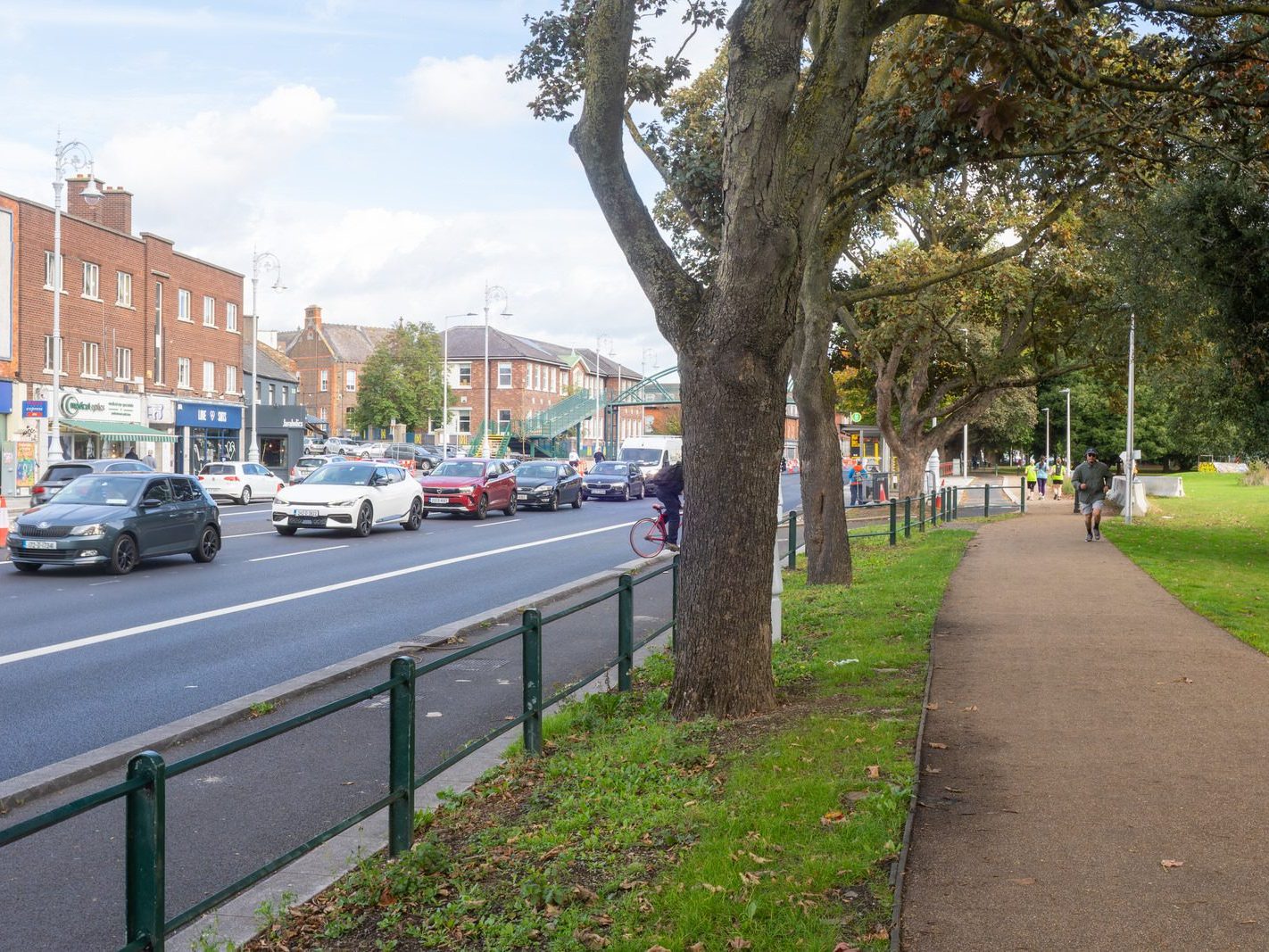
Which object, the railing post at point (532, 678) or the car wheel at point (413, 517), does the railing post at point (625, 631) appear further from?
the car wheel at point (413, 517)

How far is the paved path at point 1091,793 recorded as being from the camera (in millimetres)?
4547

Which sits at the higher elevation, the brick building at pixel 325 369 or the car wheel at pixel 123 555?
the brick building at pixel 325 369

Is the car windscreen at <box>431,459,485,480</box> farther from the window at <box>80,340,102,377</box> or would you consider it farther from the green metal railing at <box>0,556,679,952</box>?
the green metal railing at <box>0,556,679,952</box>

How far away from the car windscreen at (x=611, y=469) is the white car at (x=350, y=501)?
18.8 metres

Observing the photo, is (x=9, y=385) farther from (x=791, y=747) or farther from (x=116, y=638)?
(x=791, y=747)

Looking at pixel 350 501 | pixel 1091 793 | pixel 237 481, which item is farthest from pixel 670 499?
pixel 237 481

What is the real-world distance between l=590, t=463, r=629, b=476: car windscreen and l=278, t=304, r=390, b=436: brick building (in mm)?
55162

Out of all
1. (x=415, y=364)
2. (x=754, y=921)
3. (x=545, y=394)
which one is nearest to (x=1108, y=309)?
(x=754, y=921)

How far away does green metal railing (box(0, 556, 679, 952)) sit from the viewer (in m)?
3.43

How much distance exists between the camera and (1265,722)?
7.88 meters

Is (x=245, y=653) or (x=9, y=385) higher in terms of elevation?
(x=9, y=385)

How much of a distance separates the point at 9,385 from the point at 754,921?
41.4 m

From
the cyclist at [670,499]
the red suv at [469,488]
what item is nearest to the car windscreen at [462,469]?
the red suv at [469,488]

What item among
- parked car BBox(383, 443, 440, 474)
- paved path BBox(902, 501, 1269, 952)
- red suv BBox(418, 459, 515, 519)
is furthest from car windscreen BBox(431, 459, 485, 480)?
parked car BBox(383, 443, 440, 474)
